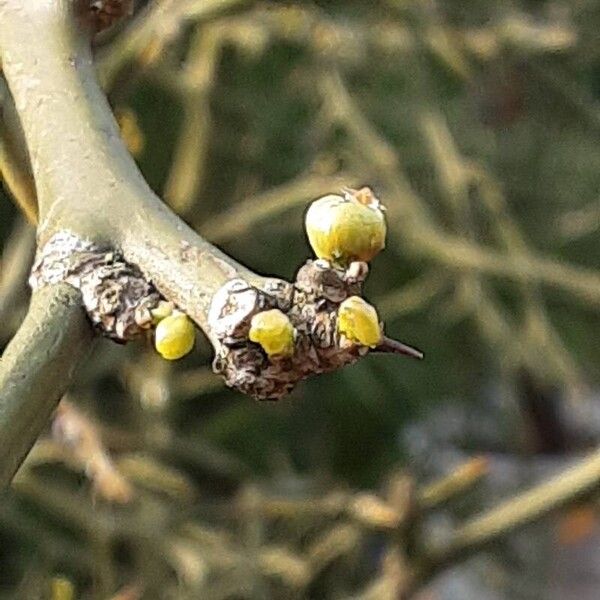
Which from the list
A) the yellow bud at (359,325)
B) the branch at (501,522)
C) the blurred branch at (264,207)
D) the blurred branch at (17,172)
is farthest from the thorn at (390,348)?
the blurred branch at (264,207)

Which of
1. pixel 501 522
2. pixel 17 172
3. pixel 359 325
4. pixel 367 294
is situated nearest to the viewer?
pixel 359 325

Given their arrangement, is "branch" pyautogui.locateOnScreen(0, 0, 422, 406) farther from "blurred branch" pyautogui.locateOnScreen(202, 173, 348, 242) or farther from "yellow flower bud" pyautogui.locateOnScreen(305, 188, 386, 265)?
"blurred branch" pyautogui.locateOnScreen(202, 173, 348, 242)

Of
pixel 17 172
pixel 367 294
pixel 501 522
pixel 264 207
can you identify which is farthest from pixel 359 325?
pixel 367 294

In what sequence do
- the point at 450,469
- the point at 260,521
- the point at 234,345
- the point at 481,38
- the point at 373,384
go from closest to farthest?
the point at 234,345, the point at 260,521, the point at 481,38, the point at 373,384, the point at 450,469

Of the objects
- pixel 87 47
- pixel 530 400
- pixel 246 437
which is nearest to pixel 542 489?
pixel 87 47

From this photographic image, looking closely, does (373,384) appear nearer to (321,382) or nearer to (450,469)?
(321,382)

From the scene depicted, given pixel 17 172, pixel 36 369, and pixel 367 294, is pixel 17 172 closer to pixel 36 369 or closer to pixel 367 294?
pixel 36 369

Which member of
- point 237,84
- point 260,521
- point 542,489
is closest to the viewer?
point 542,489
